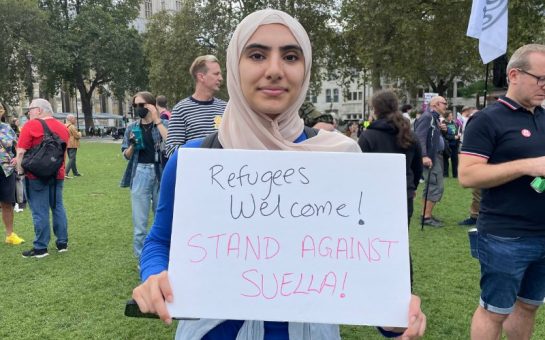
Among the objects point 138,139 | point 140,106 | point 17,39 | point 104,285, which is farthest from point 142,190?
point 17,39

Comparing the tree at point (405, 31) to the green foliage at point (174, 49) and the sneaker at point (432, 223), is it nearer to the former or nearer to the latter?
the green foliage at point (174, 49)

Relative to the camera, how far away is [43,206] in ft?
18.6

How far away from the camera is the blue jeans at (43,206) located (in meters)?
5.63

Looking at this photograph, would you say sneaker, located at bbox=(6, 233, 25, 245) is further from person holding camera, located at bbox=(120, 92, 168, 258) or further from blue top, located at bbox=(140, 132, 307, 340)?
blue top, located at bbox=(140, 132, 307, 340)

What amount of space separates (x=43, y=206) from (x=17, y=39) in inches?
1457

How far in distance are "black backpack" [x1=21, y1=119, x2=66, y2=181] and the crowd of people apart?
3 cm

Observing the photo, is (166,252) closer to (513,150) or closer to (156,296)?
(156,296)

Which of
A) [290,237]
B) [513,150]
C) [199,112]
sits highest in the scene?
[199,112]

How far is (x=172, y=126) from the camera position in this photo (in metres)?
4.04

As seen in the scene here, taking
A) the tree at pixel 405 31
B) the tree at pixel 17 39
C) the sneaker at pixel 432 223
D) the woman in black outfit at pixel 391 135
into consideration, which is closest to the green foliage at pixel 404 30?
the tree at pixel 405 31

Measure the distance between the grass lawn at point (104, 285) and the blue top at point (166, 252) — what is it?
242 centimetres

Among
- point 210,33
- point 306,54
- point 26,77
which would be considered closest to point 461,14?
point 210,33

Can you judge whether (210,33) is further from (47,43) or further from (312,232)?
(312,232)

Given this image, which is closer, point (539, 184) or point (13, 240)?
point (539, 184)
